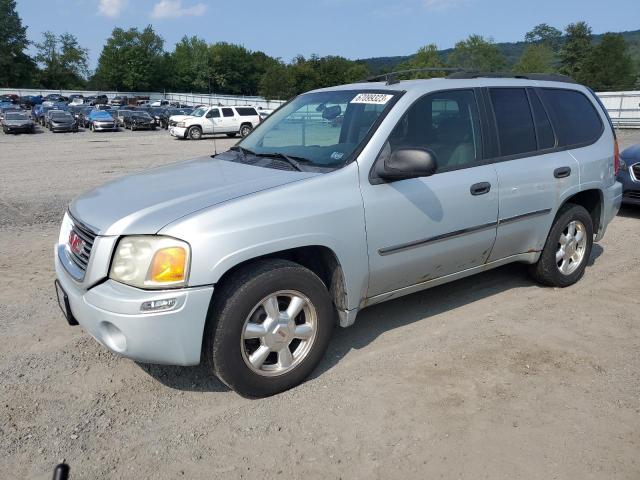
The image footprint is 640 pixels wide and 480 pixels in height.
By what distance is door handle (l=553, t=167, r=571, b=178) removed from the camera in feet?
14.9

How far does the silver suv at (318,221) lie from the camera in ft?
9.51

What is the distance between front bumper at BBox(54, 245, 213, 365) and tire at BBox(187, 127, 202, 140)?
86.5ft

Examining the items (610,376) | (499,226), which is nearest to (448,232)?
(499,226)

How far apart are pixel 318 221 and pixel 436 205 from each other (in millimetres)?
944

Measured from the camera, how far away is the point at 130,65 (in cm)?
10519

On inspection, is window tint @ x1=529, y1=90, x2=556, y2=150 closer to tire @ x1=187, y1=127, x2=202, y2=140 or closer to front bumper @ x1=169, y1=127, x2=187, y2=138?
front bumper @ x1=169, y1=127, x2=187, y2=138

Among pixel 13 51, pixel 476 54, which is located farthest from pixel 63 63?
pixel 476 54

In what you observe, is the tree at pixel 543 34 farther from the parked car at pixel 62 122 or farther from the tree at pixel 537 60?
the parked car at pixel 62 122

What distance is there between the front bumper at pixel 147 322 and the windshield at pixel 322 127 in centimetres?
128

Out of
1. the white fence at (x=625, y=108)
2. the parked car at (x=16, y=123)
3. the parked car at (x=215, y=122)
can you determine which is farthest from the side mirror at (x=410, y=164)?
the parked car at (x=16, y=123)

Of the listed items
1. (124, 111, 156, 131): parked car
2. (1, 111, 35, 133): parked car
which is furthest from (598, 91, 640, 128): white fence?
(1, 111, 35, 133): parked car

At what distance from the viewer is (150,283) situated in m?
2.84

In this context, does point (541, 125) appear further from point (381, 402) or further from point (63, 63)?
point (63, 63)

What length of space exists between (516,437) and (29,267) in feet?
16.1
